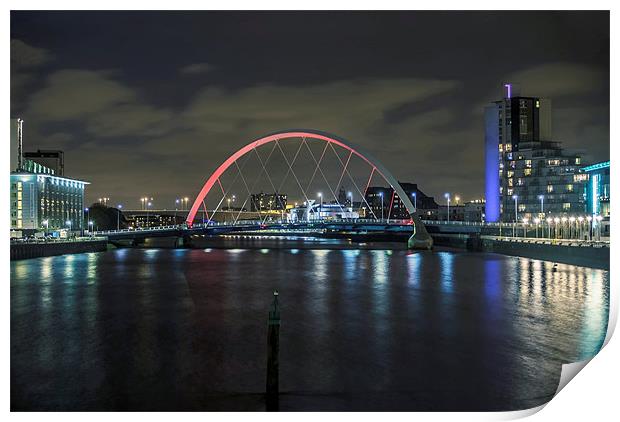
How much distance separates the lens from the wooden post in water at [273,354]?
34.3ft

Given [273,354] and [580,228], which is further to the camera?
[580,228]

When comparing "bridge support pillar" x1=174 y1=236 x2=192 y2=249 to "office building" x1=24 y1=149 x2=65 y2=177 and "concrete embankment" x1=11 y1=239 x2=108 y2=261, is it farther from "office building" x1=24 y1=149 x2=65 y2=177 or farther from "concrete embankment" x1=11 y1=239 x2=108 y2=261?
"office building" x1=24 y1=149 x2=65 y2=177

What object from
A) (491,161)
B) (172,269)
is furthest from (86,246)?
(491,161)

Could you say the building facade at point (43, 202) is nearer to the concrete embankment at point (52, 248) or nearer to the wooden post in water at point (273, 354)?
the concrete embankment at point (52, 248)

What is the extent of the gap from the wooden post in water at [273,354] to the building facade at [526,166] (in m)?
85.5

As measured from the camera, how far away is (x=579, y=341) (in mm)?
17703

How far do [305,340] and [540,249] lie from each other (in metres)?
38.3

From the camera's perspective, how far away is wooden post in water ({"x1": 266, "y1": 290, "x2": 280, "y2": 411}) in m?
10.5

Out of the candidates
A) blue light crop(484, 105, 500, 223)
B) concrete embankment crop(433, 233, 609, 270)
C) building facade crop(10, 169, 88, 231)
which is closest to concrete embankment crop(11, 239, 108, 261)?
building facade crop(10, 169, 88, 231)

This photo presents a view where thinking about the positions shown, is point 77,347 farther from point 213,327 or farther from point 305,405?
point 305,405

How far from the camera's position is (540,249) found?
5066 cm

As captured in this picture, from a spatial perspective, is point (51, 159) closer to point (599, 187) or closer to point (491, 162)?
point (491, 162)

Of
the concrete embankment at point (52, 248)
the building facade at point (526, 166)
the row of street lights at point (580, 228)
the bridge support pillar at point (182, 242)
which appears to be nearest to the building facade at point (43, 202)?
the concrete embankment at point (52, 248)

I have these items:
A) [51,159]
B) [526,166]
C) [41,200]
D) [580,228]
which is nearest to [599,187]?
[580,228]
